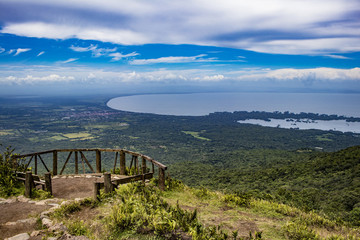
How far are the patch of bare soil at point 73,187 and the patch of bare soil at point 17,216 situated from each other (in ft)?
3.84

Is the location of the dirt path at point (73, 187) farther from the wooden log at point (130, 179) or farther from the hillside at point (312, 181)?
the hillside at point (312, 181)

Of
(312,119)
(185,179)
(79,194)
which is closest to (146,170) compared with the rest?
(79,194)

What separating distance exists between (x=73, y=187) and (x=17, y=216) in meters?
2.51

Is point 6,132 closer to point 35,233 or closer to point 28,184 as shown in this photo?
point 28,184

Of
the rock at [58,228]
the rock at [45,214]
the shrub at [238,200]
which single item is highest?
the rock at [58,228]

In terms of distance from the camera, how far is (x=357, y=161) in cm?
2664

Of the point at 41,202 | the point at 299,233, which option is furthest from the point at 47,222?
the point at 299,233

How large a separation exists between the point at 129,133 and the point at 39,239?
104400mm

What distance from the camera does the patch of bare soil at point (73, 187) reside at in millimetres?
8055

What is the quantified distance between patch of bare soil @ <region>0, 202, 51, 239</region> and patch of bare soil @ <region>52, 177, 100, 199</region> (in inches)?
46.1

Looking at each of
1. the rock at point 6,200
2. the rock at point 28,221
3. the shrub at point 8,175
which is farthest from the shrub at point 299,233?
the shrub at point 8,175

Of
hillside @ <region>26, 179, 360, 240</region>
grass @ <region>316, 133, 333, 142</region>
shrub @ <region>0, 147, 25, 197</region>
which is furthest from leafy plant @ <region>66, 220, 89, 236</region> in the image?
grass @ <region>316, 133, 333, 142</region>

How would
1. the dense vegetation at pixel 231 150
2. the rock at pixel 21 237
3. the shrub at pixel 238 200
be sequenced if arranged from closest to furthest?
the rock at pixel 21 237
the shrub at pixel 238 200
the dense vegetation at pixel 231 150

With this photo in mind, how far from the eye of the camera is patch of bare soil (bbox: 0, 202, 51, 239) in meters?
5.44
